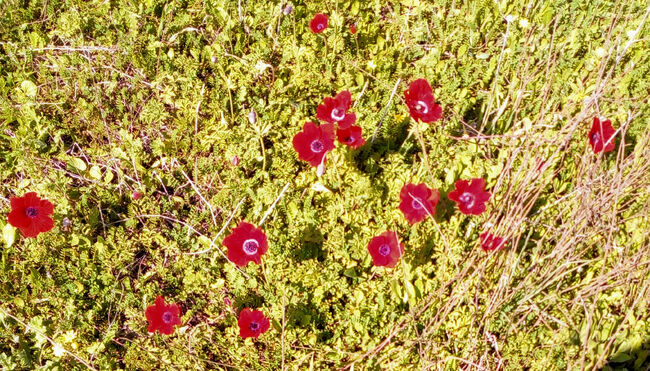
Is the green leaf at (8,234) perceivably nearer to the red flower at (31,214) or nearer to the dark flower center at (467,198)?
the red flower at (31,214)

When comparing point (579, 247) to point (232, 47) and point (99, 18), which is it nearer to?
point (232, 47)

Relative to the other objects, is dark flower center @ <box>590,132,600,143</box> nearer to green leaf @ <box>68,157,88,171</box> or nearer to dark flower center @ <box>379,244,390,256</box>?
dark flower center @ <box>379,244,390,256</box>

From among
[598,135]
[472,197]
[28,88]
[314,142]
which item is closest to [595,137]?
[598,135]

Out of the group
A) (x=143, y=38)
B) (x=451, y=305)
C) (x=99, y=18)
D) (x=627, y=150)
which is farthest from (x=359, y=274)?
(x=99, y=18)

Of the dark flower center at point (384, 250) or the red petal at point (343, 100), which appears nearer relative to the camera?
the dark flower center at point (384, 250)

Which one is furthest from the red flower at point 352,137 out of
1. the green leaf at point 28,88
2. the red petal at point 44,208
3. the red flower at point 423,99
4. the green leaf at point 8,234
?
the green leaf at point 28,88

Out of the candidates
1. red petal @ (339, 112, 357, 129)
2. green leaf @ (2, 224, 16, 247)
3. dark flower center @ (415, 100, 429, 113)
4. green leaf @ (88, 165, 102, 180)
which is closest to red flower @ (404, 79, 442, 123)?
dark flower center @ (415, 100, 429, 113)

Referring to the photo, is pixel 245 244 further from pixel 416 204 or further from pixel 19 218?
pixel 19 218
